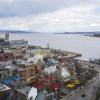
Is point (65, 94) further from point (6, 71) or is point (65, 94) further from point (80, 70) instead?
point (80, 70)

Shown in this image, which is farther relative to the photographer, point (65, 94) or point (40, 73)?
point (40, 73)

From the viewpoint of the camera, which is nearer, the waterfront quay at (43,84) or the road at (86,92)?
the waterfront quay at (43,84)

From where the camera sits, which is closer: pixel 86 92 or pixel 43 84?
pixel 86 92

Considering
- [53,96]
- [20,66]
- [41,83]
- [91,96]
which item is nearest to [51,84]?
[41,83]

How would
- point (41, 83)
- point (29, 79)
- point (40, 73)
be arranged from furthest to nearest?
point (40, 73) < point (29, 79) < point (41, 83)

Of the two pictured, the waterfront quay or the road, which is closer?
the waterfront quay

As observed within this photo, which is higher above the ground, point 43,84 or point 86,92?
point 43,84

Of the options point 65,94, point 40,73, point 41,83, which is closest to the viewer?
point 65,94

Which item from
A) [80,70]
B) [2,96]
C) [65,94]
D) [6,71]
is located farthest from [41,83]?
[80,70]

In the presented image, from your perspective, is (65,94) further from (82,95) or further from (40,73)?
(40,73)
